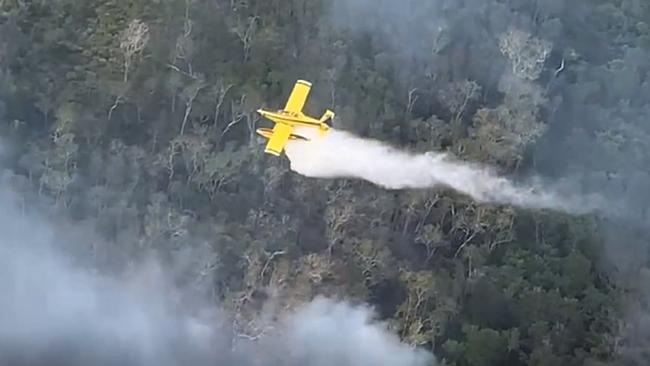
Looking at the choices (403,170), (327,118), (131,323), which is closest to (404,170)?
(403,170)

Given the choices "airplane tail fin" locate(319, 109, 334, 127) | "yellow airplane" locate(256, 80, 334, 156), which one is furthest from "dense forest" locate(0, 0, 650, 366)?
"yellow airplane" locate(256, 80, 334, 156)

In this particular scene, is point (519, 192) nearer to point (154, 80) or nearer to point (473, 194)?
point (473, 194)

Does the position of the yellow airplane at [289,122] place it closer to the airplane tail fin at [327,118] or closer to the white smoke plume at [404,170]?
the airplane tail fin at [327,118]

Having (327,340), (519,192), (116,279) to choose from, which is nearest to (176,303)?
(116,279)

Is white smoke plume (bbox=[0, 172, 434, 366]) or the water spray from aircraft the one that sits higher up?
the water spray from aircraft

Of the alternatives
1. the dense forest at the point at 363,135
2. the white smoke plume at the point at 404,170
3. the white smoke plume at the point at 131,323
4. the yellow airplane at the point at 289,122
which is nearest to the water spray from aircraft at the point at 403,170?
the white smoke plume at the point at 404,170

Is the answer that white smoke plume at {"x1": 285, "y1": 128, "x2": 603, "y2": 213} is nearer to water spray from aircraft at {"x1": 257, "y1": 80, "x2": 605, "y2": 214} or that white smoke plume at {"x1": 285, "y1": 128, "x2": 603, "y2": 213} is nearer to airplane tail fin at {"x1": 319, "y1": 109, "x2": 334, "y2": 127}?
water spray from aircraft at {"x1": 257, "y1": 80, "x2": 605, "y2": 214}

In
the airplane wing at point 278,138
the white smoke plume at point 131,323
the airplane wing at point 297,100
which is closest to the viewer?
the airplane wing at point 278,138
